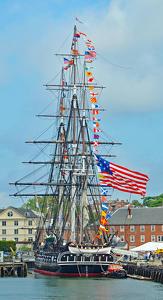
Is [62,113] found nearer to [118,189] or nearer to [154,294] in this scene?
[118,189]

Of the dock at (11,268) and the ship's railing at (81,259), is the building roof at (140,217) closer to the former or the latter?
the dock at (11,268)

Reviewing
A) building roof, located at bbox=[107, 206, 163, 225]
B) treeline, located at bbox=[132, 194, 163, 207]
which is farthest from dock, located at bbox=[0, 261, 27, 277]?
treeline, located at bbox=[132, 194, 163, 207]

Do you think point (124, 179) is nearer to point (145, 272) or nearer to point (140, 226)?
point (145, 272)

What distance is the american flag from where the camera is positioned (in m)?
49.8

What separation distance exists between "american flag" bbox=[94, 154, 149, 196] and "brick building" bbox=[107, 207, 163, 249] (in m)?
57.7

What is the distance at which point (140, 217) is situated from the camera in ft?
360

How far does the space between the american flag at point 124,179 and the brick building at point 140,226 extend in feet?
189

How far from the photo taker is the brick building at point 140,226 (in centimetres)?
10781

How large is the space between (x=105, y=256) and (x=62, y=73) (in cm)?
3713

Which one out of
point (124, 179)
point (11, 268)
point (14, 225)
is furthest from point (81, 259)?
point (14, 225)

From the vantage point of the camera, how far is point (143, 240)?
109 metres

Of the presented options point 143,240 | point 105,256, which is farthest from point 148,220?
point 105,256

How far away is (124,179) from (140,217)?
61075 mm

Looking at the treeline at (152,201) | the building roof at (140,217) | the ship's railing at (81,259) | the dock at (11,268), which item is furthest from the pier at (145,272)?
the treeline at (152,201)
